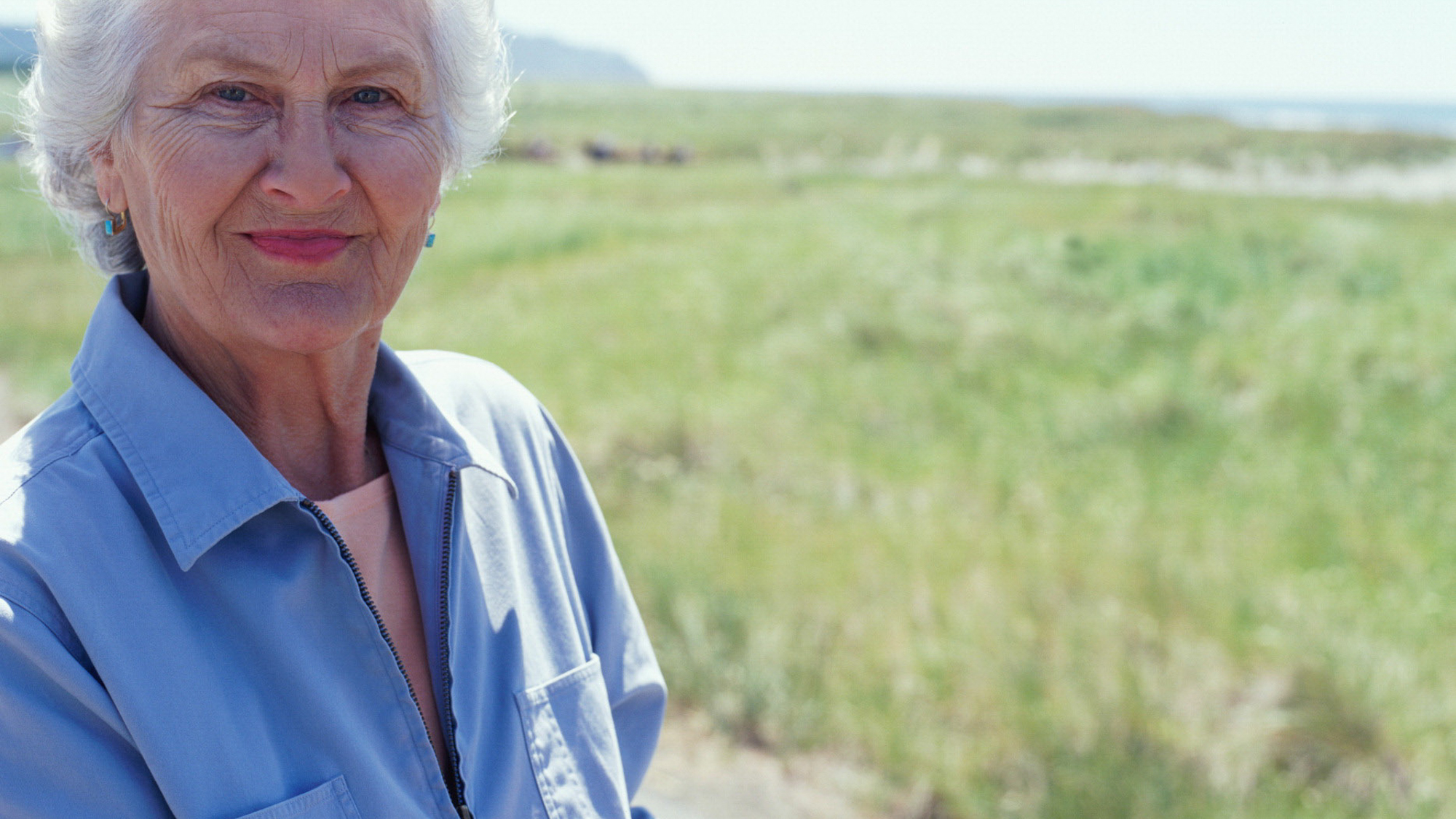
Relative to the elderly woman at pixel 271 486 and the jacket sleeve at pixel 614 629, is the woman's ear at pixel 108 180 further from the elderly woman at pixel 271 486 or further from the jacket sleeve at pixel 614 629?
the jacket sleeve at pixel 614 629

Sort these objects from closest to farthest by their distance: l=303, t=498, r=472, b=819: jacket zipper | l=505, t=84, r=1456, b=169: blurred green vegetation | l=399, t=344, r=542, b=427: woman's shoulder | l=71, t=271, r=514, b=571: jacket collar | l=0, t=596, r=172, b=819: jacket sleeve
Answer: l=0, t=596, r=172, b=819: jacket sleeve < l=71, t=271, r=514, b=571: jacket collar < l=303, t=498, r=472, b=819: jacket zipper < l=399, t=344, r=542, b=427: woman's shoulder < l=505, t=84, r=1456, b=169: blurred green vegetation

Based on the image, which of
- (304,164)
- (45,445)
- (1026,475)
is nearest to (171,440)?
(45,445)

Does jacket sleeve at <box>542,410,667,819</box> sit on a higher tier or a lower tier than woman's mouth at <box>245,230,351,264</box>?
lower

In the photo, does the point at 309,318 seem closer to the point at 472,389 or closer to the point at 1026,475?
the point at 472,389

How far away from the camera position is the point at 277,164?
122cm

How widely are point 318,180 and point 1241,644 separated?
4041 millimetres

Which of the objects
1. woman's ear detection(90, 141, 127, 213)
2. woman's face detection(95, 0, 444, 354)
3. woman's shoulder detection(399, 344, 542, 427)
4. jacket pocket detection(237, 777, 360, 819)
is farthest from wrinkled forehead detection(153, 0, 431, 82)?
jacket pocket detection(237, 777, 360, 819)

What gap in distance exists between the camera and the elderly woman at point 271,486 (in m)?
1.05

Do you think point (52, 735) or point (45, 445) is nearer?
point (52, 735)

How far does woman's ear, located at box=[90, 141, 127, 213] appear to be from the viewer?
1.30 meters

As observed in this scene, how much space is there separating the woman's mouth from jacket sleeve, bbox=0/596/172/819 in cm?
48

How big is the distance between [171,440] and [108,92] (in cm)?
42

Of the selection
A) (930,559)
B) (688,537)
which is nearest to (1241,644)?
(930,559)

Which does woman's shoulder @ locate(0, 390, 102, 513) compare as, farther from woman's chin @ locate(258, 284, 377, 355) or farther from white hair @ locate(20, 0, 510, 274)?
white hair @ locate(20, 0, 510, 274)
